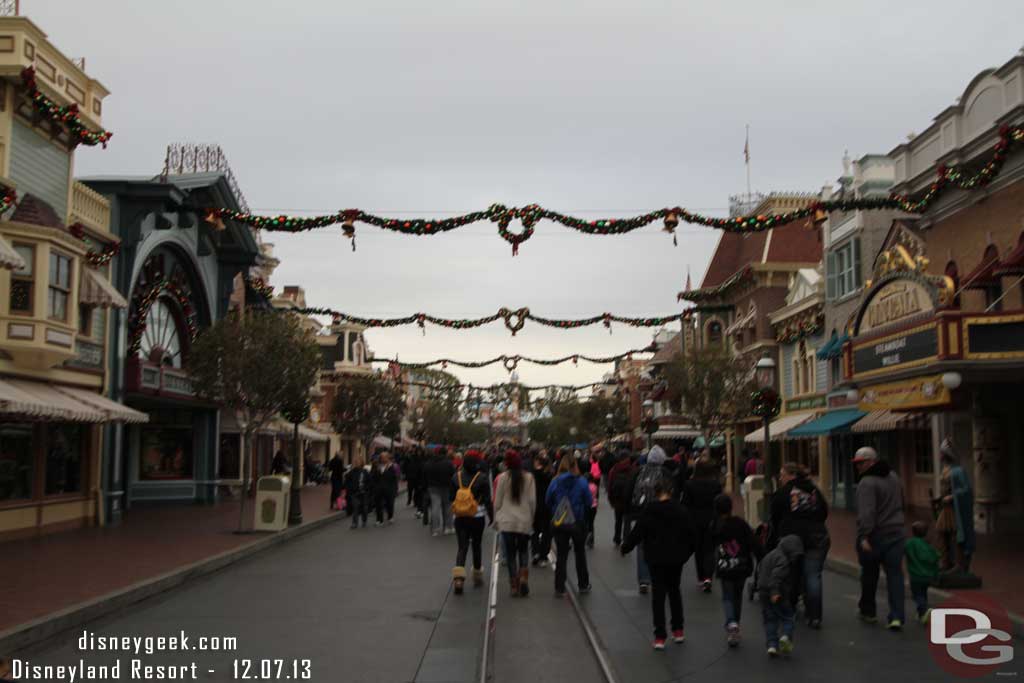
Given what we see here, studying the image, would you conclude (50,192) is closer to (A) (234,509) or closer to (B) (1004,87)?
(A) (234,509)

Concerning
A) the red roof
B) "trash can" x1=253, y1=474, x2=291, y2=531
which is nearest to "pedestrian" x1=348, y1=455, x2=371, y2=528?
"trash can" x1=253, y1=474, x2=291, y2=531

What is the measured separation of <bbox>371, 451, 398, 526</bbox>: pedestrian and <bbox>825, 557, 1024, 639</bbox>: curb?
12.8 metres

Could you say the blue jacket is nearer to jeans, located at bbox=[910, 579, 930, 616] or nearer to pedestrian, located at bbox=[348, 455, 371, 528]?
jeans, located at bbox=[910, 579, 930, 616]

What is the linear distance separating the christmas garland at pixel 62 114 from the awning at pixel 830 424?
71.9 ft

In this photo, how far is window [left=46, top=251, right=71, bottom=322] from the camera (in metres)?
20.8

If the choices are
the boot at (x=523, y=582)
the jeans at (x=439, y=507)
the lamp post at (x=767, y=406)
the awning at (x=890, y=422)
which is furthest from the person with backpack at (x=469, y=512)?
the awning at (x=890, y=422)

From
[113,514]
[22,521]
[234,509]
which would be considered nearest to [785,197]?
[234,509]

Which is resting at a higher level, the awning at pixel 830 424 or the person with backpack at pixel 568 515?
the awning at pixel 830 424

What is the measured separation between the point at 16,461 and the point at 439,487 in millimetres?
9054

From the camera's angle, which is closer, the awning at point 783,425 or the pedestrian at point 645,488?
the pedestrian at point 645,488

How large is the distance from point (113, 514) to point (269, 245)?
79.6ft

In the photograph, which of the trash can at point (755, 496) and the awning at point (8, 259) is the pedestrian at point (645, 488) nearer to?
the trash can at point (755, 496)

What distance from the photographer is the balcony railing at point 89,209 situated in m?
23.4

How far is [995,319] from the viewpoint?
59.2ft
